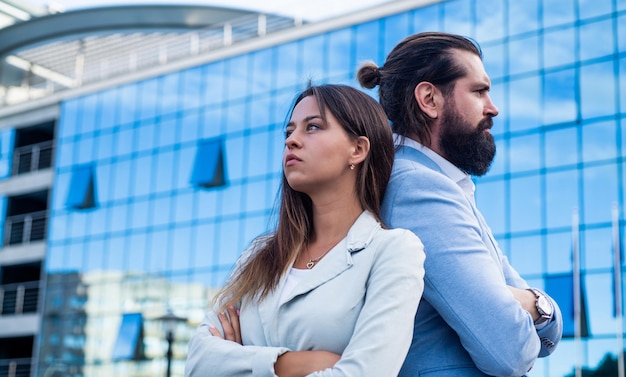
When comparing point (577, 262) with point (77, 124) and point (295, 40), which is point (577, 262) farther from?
point (77, 124)

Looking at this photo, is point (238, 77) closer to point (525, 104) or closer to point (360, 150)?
point (525, 104)

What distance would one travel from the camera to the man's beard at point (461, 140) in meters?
3.06

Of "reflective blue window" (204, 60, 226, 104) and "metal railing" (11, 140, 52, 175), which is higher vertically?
"reflective blue window" (204, 60, 226, 104)

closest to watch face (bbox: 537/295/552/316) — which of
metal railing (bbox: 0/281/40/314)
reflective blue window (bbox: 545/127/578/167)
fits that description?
reflective blue window (bbox: 545/127/578/167)

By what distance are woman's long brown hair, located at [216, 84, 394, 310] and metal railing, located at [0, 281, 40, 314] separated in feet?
123

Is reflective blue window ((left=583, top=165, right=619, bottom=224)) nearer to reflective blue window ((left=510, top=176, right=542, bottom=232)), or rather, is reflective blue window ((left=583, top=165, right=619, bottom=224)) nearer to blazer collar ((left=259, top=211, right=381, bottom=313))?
reflective blue window ((left=510, top=176, right=542, bottom=232))

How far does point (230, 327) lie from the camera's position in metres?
2.79

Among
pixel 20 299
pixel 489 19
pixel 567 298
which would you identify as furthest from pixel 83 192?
pixel 567 298

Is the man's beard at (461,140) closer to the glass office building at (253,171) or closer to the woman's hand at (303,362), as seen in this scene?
the woman's hand at (303,362)

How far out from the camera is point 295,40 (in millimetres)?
33031

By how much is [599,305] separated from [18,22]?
23.5 meters

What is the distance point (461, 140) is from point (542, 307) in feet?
2.04

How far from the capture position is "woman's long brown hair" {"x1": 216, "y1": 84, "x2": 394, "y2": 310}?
283cm

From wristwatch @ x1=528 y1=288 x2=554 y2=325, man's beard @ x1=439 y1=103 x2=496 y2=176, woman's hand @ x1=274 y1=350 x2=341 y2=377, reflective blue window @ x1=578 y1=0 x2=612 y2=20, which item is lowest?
woman's hand @ x1=274 y1=350 x2=341 y2=377
